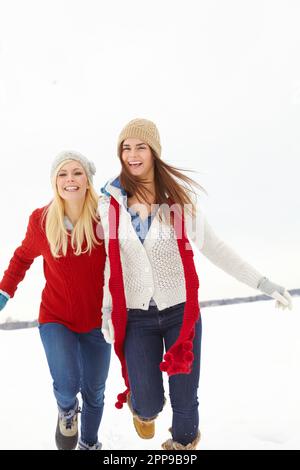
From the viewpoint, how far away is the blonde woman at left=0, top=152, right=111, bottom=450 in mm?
2844

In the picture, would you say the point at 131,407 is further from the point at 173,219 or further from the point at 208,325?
the point at 208,325

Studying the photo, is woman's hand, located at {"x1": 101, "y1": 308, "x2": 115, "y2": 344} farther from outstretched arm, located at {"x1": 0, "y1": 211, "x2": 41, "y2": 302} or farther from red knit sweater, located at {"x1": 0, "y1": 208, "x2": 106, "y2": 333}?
outstretched arm, located at {"x1": 0, "y1": 211, "x2": 41, "y2": 302}

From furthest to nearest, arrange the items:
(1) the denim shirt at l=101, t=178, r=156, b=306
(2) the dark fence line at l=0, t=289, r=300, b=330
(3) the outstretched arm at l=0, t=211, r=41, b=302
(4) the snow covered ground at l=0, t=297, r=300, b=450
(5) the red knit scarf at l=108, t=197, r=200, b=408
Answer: (2) the dark fence line at l=0, t=289, r=300, b=330 < (4) the snow covered ground at l=0, t=297, r=300, b=450 < (3) the outstretched arm at l=0, t=211, r=41, b=302 < (1) the denim shirt at l=101, t=178, r=156, b=306 < (5) the red knit scarf at l=108, t=197, r=200, b=408

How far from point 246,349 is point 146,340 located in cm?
322

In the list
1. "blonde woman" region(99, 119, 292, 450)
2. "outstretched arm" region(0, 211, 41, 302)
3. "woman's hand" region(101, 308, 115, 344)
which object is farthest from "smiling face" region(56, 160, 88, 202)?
"woman's hand" region(101, 308, 115, 344)

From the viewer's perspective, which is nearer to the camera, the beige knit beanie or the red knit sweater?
the beige knit beanie

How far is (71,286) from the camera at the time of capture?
9.41ft

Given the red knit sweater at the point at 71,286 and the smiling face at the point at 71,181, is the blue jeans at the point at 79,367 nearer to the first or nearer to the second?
the red knit sweater at the point at 71,286

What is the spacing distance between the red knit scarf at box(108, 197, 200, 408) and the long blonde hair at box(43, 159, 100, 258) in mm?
205

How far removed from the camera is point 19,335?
6141 mm

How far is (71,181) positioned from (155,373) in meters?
1.19

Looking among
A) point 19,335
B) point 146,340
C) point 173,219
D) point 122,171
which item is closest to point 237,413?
point 146,340
